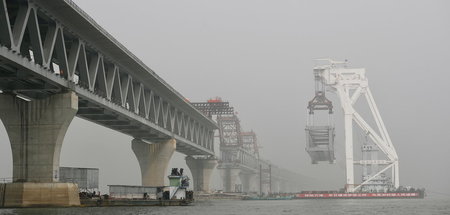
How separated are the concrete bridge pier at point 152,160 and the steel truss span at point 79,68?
10.3 feet

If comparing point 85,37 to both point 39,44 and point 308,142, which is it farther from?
point 308,142

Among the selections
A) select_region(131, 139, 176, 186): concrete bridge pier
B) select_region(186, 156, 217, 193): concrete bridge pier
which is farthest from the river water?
select_region(186, 156, 217, 193): concrete bridge pier

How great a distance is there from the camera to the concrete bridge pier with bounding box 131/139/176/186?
423 ft

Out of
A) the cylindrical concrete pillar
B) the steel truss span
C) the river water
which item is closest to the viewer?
the steel truss span

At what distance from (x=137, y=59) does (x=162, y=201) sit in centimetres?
2150

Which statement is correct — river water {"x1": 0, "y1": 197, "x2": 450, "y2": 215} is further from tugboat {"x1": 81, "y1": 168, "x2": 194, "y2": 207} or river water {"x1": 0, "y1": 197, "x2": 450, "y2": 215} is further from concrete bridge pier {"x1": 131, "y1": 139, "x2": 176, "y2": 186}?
concrete bridge pier {"x1": 131, "y1": 139, "x2": 176, "y2": 186}

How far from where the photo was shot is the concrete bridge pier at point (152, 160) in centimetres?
12895

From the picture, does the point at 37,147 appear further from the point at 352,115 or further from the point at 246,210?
the point at 352,115

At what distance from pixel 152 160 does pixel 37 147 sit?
205 ft

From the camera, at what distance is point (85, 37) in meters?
74.5

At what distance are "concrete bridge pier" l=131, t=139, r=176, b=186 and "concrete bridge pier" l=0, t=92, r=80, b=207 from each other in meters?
59.1

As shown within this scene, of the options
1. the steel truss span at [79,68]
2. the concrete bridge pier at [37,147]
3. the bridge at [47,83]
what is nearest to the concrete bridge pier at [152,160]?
the steel truss span at [79,68]

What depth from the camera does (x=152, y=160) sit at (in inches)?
5123

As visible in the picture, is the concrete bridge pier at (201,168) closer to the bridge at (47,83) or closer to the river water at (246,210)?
the river water at (246,210)
